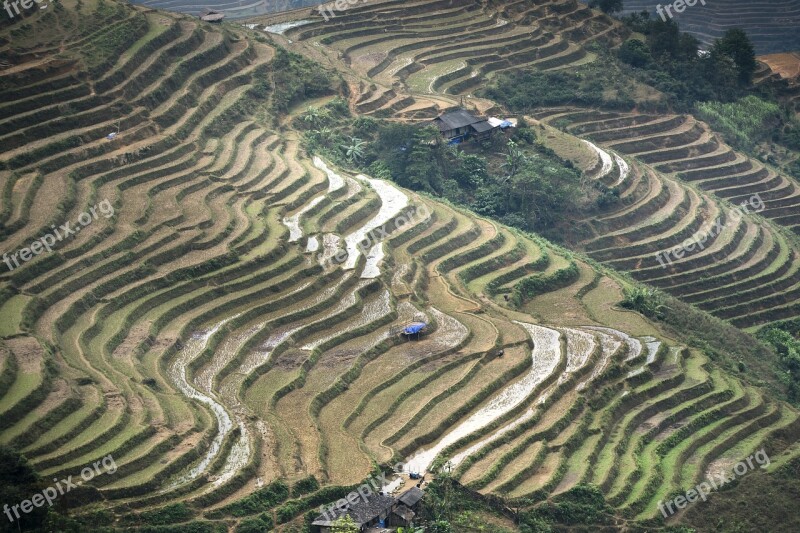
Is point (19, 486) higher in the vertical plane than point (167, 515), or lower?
higher

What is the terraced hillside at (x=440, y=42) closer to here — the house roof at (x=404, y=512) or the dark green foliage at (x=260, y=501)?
the dark green foliage at (x=260, y=501)

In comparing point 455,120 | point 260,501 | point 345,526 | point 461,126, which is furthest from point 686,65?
point 345,526

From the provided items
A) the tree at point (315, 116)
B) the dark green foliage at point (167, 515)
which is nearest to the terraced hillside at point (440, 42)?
the tree at point (315, 116)

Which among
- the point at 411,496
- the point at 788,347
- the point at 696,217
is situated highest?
the point at 411,496

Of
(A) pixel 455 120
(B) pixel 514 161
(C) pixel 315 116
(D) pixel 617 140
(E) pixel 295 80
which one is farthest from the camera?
(D) pixel 617 140

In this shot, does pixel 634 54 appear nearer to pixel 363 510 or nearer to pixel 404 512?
pixel 404 512

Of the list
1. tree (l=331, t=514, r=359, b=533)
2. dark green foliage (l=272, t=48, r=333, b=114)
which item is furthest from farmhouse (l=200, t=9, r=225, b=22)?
tree (l=331, t=514, r=359, b=533)

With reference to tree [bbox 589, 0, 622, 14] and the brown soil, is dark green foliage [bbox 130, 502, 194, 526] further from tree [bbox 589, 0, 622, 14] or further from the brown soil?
the brown soil
